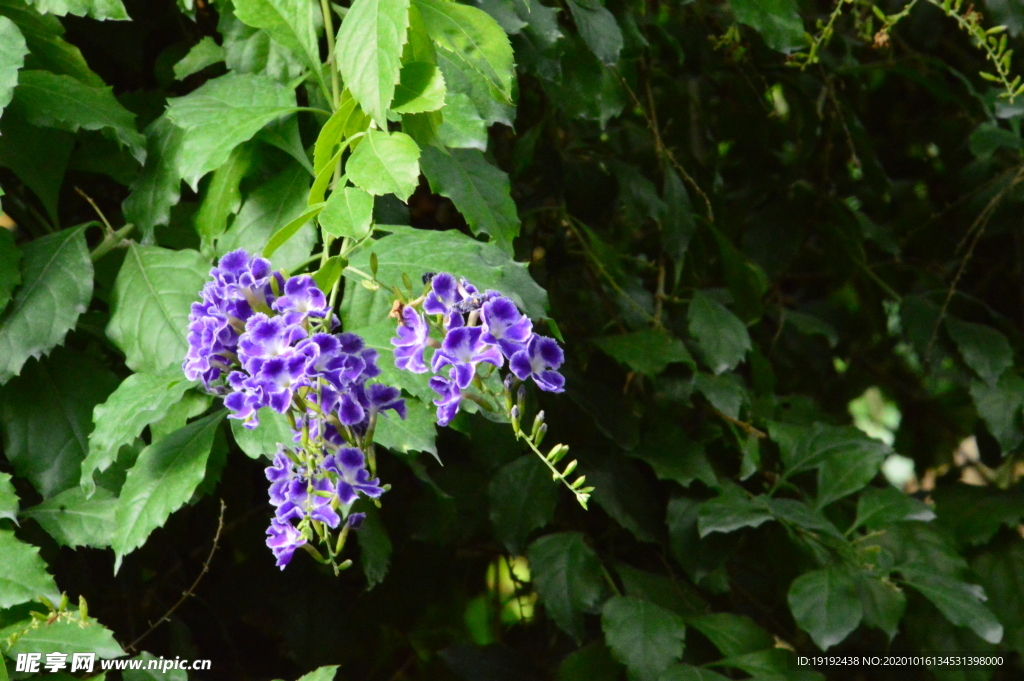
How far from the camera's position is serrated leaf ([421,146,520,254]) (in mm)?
845

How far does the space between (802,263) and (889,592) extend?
879 millimetres

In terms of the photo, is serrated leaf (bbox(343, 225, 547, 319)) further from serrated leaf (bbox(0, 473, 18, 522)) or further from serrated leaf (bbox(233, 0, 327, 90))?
serrated leaf (bbox(0, 473, 18, 522))

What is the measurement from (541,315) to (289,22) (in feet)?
1.18

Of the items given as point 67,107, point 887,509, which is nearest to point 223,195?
point 67,107

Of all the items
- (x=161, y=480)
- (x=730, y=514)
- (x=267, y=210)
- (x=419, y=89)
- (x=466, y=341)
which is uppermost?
(x=419, y=89)

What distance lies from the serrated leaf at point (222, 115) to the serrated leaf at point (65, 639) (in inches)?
16.5

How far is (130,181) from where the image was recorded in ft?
3.29

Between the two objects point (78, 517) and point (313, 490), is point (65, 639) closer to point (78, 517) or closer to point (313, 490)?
point (78, 517)

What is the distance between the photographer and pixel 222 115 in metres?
0.87

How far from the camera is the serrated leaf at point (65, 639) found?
0.82 meters

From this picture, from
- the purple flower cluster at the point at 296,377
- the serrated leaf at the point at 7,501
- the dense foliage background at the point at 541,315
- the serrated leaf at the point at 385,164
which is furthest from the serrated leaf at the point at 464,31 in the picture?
the serrated leaf at the point at 7,501

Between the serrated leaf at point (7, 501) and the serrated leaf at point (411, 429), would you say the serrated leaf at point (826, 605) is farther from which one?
the serrated leaf at point (7, 501)

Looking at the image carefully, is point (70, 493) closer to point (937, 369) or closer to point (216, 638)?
point (216, 638)

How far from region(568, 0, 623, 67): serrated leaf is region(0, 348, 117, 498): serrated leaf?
0.64 m
